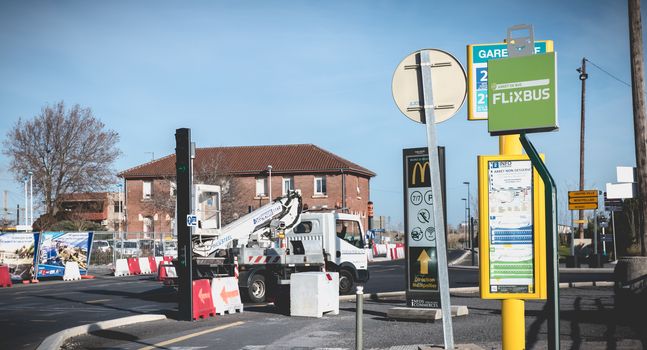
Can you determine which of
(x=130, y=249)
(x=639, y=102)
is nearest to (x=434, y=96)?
(x=639, y=102)

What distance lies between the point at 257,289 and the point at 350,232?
4123mm

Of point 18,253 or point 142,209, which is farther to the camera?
point 142,209

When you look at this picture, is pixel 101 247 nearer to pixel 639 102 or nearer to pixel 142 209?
pixel 142 209

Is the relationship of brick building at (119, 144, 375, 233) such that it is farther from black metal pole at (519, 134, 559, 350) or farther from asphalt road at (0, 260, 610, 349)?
black metal pole at (519, 134, 559, 350)

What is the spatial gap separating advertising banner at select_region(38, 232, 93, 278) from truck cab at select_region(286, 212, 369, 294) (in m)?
14.1

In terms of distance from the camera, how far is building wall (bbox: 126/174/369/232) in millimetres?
66500

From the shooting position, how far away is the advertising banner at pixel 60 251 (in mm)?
31266

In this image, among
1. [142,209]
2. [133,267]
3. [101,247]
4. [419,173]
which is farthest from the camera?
[142,209]

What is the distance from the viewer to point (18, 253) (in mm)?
30656

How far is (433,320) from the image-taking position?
13078mm

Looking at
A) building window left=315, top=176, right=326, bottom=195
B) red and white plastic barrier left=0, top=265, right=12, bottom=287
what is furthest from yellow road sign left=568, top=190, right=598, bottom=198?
building window left=315, top=176, right=326, bottom=195

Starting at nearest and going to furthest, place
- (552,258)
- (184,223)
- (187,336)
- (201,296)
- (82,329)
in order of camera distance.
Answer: (552,258)
(187,336)
(82,329)
(184,223)
(201,296)

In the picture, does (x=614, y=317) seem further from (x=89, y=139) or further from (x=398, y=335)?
(x=89, y=139)

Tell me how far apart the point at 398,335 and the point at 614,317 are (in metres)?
4.28
